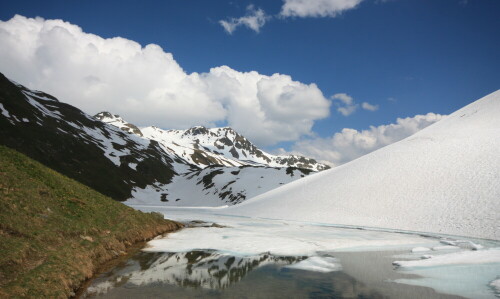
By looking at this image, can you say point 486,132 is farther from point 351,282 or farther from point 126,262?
point 126,262

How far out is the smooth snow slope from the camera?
36.5 metres

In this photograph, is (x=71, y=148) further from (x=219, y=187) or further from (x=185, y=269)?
(x=185, y=269)

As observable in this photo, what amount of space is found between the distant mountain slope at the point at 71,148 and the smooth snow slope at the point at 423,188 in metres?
61.4

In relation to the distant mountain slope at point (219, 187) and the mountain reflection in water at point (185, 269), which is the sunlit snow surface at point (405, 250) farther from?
the distant mountain slope at point (219, 187)

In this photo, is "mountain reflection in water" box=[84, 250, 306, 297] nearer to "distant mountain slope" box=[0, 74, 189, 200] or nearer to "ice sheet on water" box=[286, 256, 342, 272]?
"ice sheet on water" box=[286, 256, 342, 272]

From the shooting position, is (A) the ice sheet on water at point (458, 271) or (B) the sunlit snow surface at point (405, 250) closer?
(A) the ice sheet on water at point (458, 271)

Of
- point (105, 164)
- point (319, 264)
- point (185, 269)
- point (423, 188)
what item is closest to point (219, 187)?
point (105, 164)

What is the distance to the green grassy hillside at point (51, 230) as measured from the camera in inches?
475

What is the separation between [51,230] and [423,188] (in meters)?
49.0

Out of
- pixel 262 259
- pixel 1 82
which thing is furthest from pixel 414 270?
pixel 1 82

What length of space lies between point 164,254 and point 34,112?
124 meters

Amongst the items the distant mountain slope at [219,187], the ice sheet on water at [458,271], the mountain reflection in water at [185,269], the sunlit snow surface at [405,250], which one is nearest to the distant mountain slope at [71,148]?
the distant mountain slope at [219,187]

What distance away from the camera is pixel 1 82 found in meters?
111

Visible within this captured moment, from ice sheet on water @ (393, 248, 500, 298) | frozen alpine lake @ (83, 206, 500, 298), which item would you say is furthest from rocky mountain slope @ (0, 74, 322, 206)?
ice sheet on water @ (393, 248, 500, 298)
